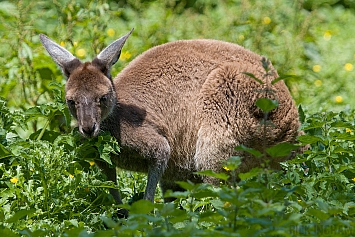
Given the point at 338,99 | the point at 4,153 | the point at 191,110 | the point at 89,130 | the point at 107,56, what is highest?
the point at 107,56

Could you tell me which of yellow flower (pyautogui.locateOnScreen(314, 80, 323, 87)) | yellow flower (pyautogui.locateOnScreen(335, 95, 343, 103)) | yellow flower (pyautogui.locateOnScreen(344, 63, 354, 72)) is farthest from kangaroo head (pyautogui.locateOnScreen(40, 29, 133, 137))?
yellow flower (pyautogui.locateOnScreen(344, 63, 354, 72))

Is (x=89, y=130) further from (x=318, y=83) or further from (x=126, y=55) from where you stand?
(x=318, y=83)

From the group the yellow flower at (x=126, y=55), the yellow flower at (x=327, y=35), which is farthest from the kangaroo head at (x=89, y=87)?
the yellow flower at (x=327, y=35)

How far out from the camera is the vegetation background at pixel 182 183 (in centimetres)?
380

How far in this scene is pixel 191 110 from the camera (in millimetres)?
6258

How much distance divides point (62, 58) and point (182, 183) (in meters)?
2.34

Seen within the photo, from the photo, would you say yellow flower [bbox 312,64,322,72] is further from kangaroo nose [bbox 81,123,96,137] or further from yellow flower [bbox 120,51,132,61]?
kangaroo nose [bbox 81,123,96,137]

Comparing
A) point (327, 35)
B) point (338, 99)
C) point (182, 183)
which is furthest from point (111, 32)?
point (182, 183)

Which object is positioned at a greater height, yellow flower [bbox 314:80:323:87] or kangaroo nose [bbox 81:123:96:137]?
yellow flower [bbox 314:80:323:87]

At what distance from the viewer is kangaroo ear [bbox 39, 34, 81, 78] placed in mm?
5652

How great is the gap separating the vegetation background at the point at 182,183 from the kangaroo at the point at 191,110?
28 cm

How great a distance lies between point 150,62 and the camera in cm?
629

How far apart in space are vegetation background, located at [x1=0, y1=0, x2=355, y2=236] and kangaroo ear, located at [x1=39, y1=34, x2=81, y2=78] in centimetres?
21

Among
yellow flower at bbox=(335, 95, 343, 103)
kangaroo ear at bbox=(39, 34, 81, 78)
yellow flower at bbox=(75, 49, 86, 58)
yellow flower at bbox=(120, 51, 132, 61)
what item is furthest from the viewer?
yellow flower at bbox=(335, 95, 343, 103)
